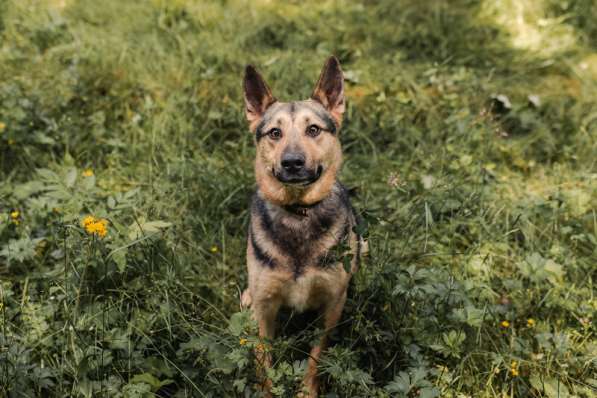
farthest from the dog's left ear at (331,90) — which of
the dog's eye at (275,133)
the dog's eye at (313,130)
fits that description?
the dog's eye at (275,133)

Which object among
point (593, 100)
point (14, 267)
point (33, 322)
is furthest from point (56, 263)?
point (593, 100)

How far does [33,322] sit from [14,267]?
0.77m

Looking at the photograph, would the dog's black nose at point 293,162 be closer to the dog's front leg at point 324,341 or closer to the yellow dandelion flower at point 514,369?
the dog's front leg at point 324,341

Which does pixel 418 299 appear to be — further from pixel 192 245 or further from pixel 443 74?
pixel 443 74

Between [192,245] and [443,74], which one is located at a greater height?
[443,74]

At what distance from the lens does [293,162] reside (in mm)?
2832

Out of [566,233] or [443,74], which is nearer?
[566,233]

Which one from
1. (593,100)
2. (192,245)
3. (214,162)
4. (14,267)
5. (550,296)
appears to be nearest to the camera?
(550,296)

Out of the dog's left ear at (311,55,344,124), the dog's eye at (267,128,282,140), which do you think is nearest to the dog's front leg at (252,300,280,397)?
the dog's eye at (267,128,282,140)

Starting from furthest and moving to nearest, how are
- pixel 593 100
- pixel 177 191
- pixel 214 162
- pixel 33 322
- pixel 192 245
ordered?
pixel 593 100 → pixel 214 162 → pixel 177 191 → pixel 192 245 → pixel 33 322

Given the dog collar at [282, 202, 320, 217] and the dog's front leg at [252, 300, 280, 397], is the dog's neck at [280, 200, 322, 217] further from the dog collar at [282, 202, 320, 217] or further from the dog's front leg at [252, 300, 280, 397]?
the dog's front leg at [252, 300, 280, 397]

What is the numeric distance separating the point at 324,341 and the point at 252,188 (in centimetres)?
154

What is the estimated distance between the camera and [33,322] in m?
2.90

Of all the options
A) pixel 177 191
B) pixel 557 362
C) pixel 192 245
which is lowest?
pixel 557 362
